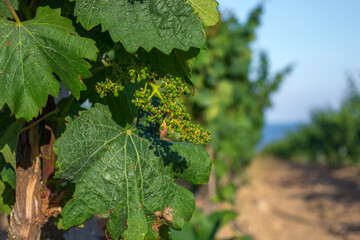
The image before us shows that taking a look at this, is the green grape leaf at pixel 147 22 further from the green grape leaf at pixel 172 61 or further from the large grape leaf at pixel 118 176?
the large grape leaf at pixel 118 176

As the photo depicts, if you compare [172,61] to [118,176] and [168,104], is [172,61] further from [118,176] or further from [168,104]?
[118,176]

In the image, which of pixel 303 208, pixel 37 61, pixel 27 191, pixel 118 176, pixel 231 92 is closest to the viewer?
pixel 37 61

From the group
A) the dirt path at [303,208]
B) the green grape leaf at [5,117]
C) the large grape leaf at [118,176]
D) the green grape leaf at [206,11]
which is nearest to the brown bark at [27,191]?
the green grape leaf at [5,117]

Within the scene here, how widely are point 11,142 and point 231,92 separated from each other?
311 inches

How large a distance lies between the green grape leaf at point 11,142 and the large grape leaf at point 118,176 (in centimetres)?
19

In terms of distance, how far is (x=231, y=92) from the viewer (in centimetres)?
897

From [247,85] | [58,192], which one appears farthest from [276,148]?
[58,192]

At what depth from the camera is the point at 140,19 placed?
1.18 meters

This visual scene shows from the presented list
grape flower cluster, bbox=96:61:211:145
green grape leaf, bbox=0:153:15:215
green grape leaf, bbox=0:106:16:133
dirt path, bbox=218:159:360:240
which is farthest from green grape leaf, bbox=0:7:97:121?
dirt path, bbox=218:159:360:240

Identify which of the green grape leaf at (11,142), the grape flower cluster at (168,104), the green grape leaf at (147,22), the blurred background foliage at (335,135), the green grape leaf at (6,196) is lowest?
the green grape leaf at (6,196)

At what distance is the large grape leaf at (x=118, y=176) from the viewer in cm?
125

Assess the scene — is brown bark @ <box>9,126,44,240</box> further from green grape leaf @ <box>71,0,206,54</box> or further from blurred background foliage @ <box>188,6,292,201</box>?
blurred background foliage @ <box>188,6,292,201</box>

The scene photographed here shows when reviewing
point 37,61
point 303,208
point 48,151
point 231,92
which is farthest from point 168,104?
point 303,208

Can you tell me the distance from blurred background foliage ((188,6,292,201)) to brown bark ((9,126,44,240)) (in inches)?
236
